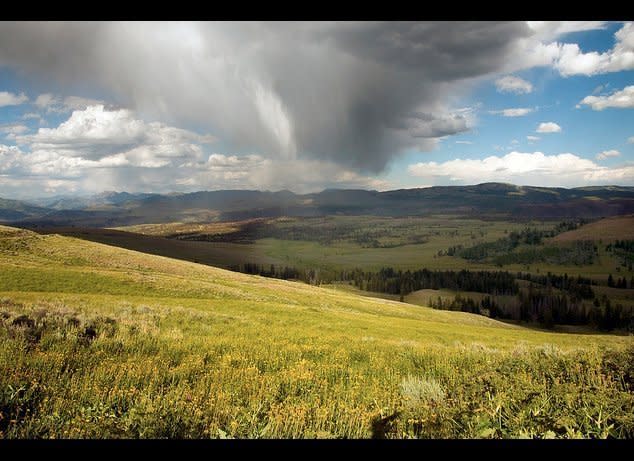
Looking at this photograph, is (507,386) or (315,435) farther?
(507,386)

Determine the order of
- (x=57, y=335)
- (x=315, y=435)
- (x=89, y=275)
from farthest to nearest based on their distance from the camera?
(x=89, y=275), (x=57, y=335), (x=315, y=435)

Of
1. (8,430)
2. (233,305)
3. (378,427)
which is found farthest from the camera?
(233,305)

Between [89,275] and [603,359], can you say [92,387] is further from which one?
[89,275]

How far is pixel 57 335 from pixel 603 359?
17.7 meters

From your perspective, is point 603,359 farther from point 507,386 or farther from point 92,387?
point 92,387
